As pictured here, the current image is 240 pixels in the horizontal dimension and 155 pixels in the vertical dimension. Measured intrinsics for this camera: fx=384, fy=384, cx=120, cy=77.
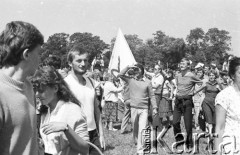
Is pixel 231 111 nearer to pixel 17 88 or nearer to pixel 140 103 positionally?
pixel 17 88

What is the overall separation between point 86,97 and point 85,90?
8 centimetres

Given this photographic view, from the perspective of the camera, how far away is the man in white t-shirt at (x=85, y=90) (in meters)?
3.83

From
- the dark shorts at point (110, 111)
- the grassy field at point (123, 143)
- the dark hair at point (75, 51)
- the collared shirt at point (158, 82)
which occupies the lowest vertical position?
the grassy field at point (123, 143)

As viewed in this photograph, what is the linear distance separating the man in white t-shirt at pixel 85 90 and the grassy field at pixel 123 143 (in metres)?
3.81

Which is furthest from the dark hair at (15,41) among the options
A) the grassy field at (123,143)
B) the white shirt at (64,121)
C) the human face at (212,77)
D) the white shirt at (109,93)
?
the white shirt at (109,93)

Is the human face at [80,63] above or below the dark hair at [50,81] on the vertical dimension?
above

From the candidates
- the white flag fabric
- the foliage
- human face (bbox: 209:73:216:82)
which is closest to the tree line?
the foliage

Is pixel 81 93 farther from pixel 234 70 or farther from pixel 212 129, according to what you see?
pixel 212 129

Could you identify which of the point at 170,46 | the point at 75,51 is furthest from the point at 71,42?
the point at 75,51

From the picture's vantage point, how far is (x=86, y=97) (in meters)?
3.83

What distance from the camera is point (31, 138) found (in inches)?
74.1

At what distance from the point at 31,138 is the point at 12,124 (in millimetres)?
166

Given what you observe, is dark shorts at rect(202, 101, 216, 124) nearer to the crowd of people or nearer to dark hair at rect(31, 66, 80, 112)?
the crowd of people

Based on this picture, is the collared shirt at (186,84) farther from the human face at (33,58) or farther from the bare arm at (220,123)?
the human face at (33,58)
